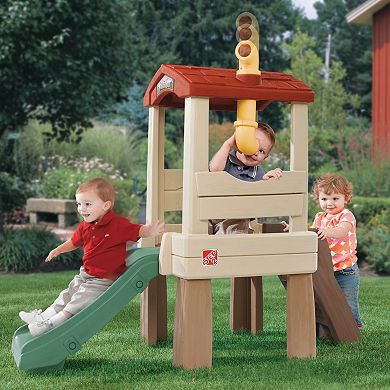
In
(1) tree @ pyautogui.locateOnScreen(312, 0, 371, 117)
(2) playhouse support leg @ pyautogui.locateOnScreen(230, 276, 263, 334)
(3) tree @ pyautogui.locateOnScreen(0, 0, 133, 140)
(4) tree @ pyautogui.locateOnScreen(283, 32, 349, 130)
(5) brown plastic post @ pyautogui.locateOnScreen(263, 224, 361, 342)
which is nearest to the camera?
(5) brown plastic post @ pyautogui.locateOnScreen(263, 224, 361, 342)

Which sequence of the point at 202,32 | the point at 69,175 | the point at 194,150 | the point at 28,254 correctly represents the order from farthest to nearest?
the point at 202,32
the point at 69,175
the point at 28,254
the point at 194,150

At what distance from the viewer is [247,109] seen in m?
5.09

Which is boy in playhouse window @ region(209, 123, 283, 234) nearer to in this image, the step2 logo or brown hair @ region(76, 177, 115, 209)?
the step2 logo

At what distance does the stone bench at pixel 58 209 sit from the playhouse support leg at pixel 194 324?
10.5 meters

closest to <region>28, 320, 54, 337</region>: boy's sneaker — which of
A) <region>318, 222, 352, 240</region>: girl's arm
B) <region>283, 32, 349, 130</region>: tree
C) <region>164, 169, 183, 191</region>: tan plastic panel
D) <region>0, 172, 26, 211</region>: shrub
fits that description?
<region>164, 169, 183, 191</region>: tan plastic panel

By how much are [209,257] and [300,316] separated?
2.52 ft

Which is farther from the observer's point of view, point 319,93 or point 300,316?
point 319,93

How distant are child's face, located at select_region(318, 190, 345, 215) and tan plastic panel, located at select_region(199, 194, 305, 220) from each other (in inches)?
34.6

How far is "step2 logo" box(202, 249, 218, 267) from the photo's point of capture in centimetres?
495

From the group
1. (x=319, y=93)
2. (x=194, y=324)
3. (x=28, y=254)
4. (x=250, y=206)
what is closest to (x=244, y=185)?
(x=250, y=206)

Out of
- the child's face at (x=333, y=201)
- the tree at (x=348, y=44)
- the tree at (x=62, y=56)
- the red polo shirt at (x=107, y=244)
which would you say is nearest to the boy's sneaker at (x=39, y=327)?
the red polo shirt at (x=107, y=244)

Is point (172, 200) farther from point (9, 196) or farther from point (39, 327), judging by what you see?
point (9, 196)

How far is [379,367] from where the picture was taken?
513 centimetres

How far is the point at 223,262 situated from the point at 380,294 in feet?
13.7
